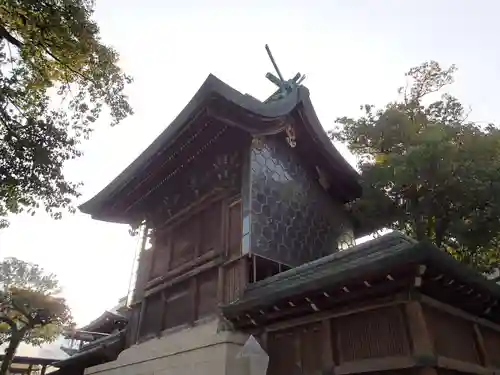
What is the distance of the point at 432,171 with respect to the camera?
7387mm

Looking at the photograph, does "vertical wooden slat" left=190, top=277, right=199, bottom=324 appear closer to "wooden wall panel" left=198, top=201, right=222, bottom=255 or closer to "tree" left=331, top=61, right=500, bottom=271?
"wooden wall panel" left=198, top=201, right=222, bottom=255

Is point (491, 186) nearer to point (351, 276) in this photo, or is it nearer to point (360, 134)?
point (360, 134)

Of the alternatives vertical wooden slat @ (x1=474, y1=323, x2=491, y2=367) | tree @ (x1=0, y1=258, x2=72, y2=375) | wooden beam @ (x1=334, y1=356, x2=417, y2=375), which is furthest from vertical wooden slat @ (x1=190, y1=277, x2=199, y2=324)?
tree @ (x1=0, y1=258, x2=72, y2=375)

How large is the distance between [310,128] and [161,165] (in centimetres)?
340

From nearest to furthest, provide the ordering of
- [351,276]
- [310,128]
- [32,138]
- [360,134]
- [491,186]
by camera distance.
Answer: [351,276]
[491,186]
[32,138]
[310,128]
[360,134]

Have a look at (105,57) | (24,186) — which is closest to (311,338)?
(24,186)

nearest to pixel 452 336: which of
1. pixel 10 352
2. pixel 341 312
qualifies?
pixel 341 312

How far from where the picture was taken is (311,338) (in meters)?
5.44

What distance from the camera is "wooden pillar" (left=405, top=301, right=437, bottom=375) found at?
13.7 feet

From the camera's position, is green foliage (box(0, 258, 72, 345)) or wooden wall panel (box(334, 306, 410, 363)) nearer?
wooden wall panel (box(334, 306, 410, 363))

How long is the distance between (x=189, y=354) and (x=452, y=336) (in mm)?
4056

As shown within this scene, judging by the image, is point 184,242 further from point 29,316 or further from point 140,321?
point 29,316

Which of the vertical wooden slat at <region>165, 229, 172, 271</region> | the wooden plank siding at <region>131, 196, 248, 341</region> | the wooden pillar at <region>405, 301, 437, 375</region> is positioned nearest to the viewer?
the wooden pillar at <region>405, 301, 437, 375</region>

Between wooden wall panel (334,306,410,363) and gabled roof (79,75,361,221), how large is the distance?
155 inches
